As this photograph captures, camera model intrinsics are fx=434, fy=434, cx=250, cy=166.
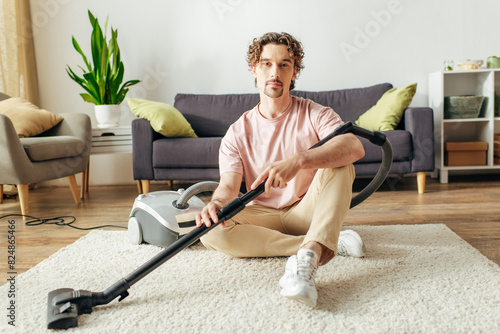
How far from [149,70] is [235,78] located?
0.77 meters

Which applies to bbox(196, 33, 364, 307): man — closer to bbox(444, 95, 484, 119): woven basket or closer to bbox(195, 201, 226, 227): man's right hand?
bbox(195, 201, 226, 227): man's right hand

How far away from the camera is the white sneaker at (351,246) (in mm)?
1577

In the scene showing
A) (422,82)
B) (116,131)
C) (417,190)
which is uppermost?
(422,82)

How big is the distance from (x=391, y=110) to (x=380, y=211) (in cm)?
98

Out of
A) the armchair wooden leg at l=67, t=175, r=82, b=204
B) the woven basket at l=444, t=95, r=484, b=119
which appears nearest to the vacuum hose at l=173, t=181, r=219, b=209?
the armchair wooden leg at l=67, t=175, r=82, b=204

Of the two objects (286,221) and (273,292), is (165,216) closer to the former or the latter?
(286,221)

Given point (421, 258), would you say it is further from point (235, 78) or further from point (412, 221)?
point (235, 78)

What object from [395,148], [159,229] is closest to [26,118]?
[159,229]

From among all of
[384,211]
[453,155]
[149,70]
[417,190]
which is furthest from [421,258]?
[149,70]

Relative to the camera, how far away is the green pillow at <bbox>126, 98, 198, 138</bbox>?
3.06 m

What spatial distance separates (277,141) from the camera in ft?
5.14

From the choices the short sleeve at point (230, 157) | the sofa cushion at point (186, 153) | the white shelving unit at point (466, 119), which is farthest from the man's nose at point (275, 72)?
the white shelving unit at point (466, 119)

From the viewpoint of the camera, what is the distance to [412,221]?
219 cm

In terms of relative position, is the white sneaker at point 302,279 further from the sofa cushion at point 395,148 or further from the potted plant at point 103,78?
the potted plant at point 103,78
